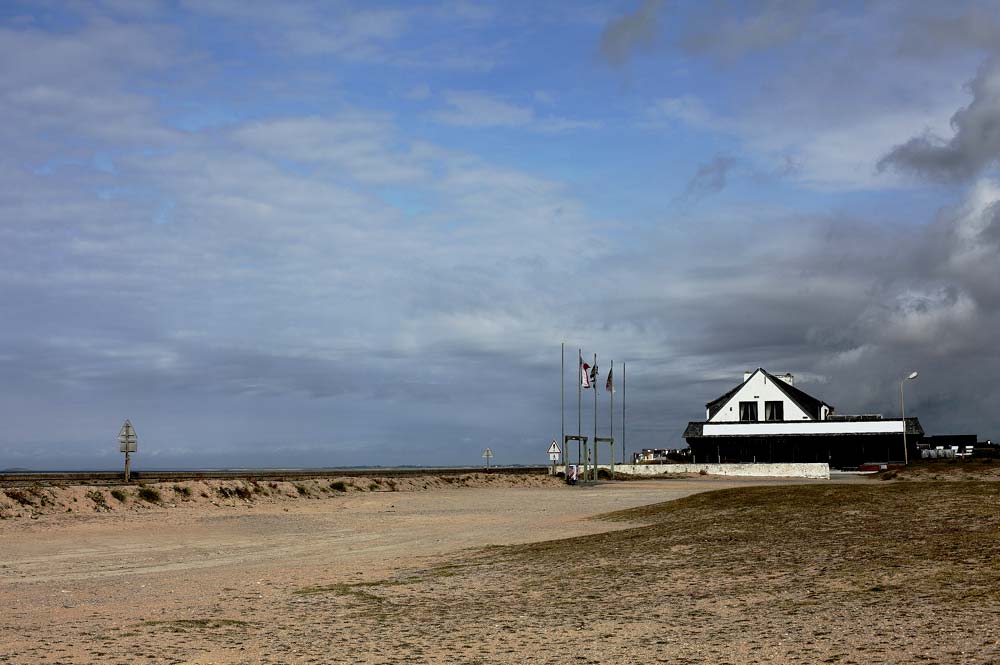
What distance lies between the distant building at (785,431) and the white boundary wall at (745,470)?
13393 millimetres

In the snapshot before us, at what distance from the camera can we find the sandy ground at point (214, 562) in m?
11.8

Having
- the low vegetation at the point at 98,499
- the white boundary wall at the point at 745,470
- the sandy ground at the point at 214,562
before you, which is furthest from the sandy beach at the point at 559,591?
the white boundary wall at the point at 745,470

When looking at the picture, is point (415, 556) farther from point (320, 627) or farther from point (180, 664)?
point (180, 664)

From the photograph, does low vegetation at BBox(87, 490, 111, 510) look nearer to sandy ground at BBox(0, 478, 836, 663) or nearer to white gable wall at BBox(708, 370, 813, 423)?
sandy ground at BBox(0, 478, 836, 663)

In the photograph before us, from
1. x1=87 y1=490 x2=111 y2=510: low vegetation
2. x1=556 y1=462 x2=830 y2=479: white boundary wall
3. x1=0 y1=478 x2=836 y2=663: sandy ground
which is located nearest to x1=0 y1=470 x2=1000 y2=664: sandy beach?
x1=0 y1=478 x2=836 y2=663: sandy ground

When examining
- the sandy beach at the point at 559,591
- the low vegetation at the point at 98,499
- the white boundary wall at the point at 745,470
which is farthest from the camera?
the white boundary wall at the point at 745,470

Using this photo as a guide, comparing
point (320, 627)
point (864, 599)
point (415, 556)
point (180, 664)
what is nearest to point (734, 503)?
point (415, 556)

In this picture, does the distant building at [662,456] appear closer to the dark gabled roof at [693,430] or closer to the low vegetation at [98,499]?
the dark gabled roof at [693,430]

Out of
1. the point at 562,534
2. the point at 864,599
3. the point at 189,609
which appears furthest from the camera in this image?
the point at 562,534

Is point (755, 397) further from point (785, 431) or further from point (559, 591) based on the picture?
point (559, 591)

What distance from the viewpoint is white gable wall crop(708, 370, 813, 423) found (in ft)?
337

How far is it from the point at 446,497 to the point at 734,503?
26.1 meters

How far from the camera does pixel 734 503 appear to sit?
83.7ft

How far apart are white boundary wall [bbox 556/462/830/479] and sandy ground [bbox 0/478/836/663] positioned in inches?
1560
